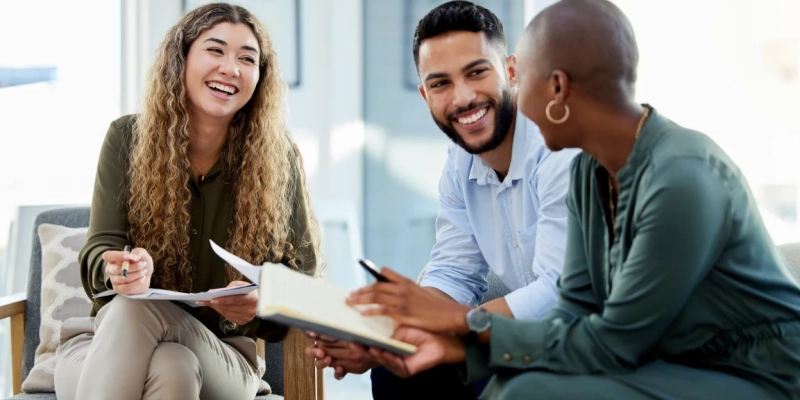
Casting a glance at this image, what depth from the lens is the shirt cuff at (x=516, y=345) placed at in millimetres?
1186

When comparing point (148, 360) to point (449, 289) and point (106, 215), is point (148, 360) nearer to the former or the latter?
point (106, 215)

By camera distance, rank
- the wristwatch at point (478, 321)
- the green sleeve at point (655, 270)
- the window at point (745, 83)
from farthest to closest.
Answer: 1. the window at point (745, 83)
2. the wristwatch at point (478, 321)
3. the green sleeve at point (655, 270)

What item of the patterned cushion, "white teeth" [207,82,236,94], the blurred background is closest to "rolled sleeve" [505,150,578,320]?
"white teeth" [207,82,236,94]

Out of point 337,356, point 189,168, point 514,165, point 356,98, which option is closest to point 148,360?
point 337,356

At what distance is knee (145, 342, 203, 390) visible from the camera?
170cm

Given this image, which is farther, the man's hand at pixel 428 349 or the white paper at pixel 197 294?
the white paper at pixel 197 294

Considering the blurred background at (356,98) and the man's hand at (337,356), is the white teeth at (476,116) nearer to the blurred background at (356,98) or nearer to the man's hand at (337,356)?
the man's hand at (337,356)

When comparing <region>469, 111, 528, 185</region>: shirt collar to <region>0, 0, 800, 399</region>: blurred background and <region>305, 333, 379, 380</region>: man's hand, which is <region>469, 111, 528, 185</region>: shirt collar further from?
<region>0, 0, 800, 399</region>: blurred background

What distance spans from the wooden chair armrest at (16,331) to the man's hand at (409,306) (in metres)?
1.44

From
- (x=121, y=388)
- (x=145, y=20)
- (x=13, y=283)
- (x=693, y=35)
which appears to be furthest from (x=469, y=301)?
(x=145, y=20)

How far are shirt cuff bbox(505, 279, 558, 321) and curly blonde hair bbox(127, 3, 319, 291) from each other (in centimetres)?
67

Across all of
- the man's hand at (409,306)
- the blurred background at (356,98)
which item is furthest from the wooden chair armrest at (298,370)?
the blurred background at (356,98)

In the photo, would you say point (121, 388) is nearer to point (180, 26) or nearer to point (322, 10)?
point (180, 26)

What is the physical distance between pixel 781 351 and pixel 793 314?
2.6 inches
